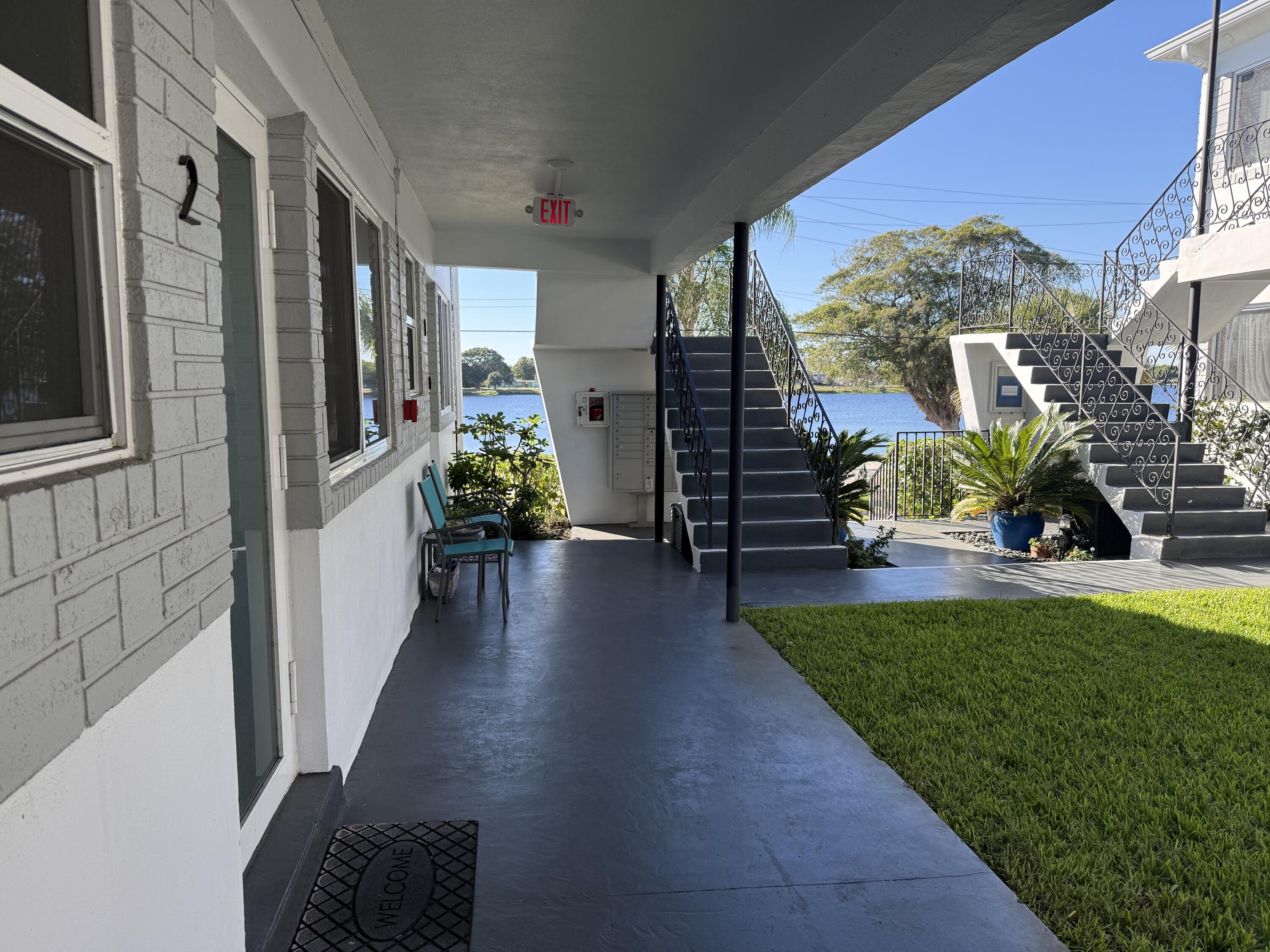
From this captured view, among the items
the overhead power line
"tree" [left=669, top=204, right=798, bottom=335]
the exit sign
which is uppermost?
the overhead power line

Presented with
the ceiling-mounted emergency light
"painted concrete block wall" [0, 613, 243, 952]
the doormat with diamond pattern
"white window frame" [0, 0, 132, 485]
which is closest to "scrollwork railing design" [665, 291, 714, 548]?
the ceiling-mounted emergency light

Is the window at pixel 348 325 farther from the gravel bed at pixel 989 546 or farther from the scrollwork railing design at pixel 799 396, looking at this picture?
the gravel bed at pixel 989 546

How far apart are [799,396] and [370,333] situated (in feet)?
17.3

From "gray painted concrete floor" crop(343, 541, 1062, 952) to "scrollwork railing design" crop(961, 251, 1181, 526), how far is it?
17.1 feet

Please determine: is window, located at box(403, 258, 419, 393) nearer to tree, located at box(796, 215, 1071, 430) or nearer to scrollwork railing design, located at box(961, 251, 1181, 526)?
scrollwork railing design, located at box(961, 251, 1181, 526)

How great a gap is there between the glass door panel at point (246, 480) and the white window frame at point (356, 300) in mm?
392

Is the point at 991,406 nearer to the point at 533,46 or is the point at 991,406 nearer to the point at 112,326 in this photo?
the point at 533,46

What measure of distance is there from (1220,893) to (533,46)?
3.92 m

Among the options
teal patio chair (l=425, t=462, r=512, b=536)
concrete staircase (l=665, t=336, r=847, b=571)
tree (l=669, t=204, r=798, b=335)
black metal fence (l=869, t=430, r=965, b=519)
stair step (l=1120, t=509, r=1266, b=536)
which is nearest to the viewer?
teal patio chair (l=425, t=462, r=512, b=536)

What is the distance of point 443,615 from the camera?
5.70 meters

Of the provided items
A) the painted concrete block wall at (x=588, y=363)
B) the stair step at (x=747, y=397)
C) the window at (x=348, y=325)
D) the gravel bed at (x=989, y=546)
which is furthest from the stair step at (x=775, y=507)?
the window at (x=348, y=325)

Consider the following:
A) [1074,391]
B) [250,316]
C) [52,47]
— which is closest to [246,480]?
[250,316]

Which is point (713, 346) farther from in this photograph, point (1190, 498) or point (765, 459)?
point (1190, 498)

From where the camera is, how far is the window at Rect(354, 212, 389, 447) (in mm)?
3953
